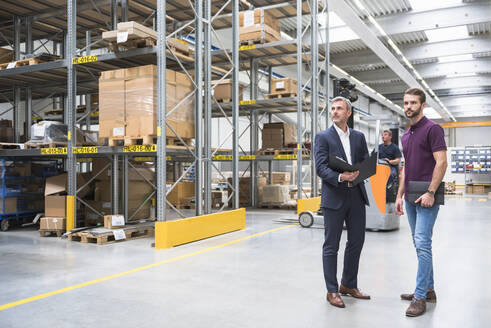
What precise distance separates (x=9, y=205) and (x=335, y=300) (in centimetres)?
751

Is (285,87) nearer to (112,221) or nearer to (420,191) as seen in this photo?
(112,221)

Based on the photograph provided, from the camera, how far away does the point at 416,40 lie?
18.3m

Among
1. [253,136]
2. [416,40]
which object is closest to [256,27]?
[253,136]

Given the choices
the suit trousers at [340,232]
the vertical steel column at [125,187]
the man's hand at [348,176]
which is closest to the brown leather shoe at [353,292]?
the suit trousers at [340,232]

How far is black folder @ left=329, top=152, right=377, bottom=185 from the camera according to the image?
361cm

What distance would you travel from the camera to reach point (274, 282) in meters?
4.54

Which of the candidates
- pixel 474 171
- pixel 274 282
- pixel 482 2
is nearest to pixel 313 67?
pixel 482 2

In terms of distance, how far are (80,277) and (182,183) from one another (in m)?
8.40

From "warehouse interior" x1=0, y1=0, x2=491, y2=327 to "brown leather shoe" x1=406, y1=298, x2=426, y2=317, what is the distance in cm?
6

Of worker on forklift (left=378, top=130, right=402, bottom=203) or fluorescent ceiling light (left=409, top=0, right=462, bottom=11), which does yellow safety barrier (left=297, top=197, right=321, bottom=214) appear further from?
fluorescent ceiling light (left=409, top=0, right=462, bottom=11)

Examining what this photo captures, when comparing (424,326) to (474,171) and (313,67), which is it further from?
(474,171)

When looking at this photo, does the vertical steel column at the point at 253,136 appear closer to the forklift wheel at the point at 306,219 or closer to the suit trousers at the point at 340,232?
the forklift wheel at the point at 306,219

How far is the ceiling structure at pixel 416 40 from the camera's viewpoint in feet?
44.5

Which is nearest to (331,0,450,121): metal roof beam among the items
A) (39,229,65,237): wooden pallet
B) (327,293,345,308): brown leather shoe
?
(39,229,65,237): wooden pallet
